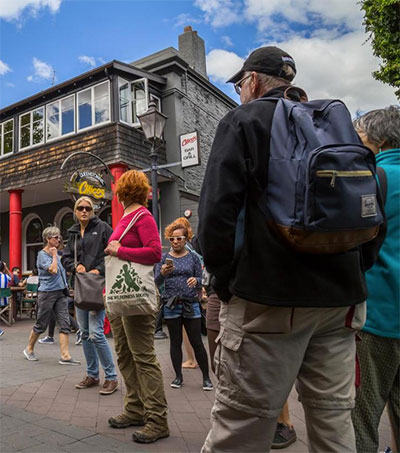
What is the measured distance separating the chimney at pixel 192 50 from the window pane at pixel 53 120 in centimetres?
603

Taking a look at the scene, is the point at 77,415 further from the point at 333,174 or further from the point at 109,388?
the point at 333,174

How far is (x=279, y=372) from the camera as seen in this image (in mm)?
1580

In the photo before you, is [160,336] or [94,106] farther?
[94,106]

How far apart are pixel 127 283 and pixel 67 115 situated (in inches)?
526

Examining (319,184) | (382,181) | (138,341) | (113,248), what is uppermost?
(382,181)

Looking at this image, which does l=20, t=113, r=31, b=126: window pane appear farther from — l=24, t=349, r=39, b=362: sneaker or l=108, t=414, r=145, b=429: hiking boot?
l=108, t=414, r=145, b=429: hiking boot

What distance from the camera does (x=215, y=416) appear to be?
1647mm

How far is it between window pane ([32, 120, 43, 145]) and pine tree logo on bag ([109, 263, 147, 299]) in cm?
1402

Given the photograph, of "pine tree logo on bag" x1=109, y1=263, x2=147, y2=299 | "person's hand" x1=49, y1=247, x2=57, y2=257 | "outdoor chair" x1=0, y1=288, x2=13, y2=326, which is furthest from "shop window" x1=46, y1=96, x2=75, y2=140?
"pine tree logo on bag" x1=109, y1=263, x2=147, y2=299

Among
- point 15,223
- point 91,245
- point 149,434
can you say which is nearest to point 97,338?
point 91,245

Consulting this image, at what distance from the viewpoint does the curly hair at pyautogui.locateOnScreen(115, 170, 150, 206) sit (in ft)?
11.9

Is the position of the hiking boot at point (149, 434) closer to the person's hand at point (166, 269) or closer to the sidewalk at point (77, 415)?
the sidewalk at point (77, 415)

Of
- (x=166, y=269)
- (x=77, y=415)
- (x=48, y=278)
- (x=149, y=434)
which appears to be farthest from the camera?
(x=48, y=278)

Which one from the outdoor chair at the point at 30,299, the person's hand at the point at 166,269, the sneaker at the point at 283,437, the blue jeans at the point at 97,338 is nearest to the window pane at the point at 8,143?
the outdoor chair at the point at 30,299
